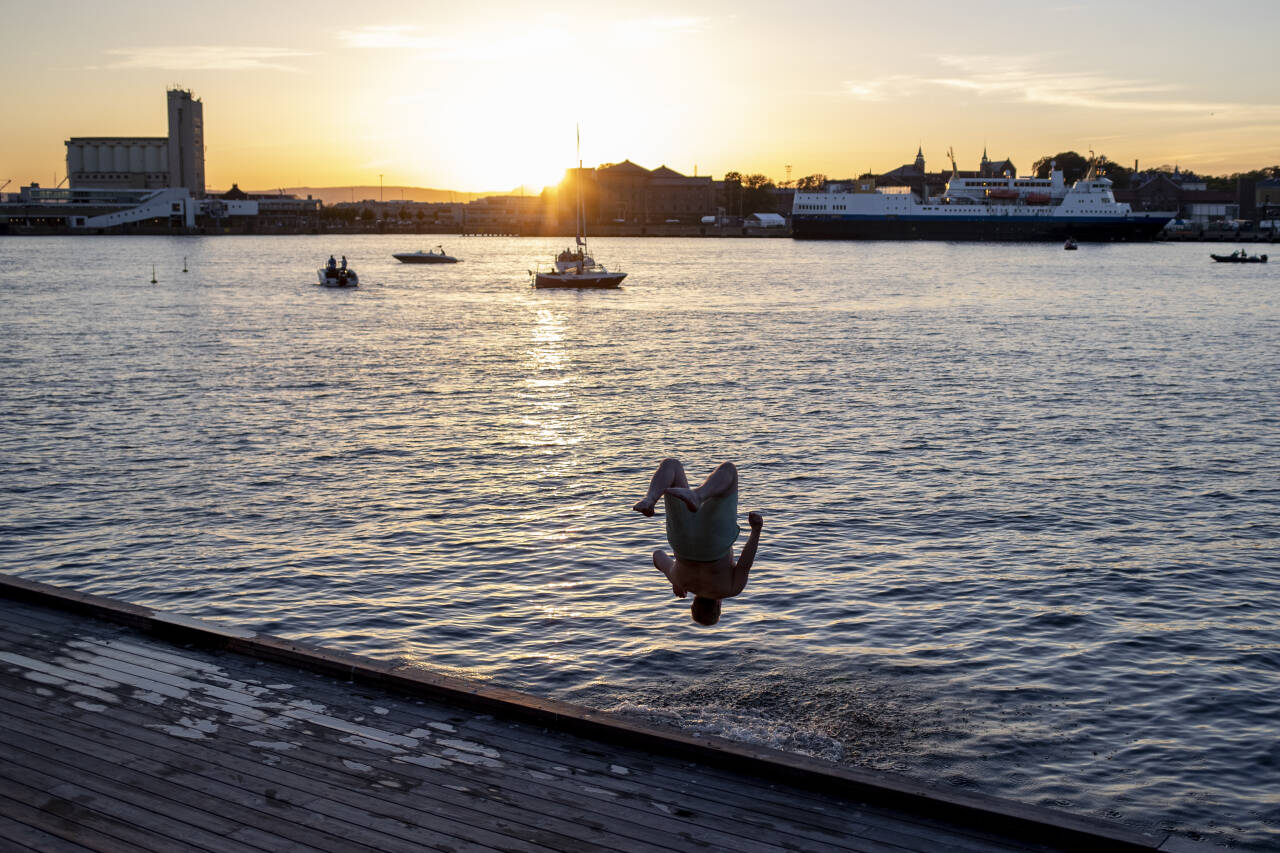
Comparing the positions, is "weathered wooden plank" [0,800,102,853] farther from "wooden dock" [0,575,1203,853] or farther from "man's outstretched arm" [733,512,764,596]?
"man's outstretched arm" [733,512,764,596]

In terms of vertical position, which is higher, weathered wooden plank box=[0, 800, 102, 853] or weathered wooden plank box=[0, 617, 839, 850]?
weathered wooden plank box=[0, 800, 102, 853]

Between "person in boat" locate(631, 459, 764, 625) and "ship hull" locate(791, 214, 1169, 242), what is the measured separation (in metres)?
175

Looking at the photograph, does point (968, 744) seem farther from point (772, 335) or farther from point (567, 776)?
point (772, 335)

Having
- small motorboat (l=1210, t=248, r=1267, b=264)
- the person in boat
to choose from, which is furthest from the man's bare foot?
small motorboat (l=1210, t=248, r=1267, b=264)

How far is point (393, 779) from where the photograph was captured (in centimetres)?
673

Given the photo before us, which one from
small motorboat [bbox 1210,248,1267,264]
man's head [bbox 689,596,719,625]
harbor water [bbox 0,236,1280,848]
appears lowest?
harbor water [bbox 0,236,1280,848]

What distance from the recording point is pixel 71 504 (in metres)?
18.7

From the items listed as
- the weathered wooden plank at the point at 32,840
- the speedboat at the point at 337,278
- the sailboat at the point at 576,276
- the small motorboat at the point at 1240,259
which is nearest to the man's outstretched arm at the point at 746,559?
the weathered wooden plank at the point at 32,840

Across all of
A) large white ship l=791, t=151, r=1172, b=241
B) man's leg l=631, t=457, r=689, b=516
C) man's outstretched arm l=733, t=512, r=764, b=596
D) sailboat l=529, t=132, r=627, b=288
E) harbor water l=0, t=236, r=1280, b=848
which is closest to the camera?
man's leg l=631, t=457, r=689, b=516

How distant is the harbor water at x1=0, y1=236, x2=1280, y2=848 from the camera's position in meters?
10.6

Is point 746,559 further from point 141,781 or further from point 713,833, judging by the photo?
point 141,781

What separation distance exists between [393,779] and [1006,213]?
175937 millimetres

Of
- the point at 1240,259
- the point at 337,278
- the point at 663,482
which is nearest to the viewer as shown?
the point at 663,482

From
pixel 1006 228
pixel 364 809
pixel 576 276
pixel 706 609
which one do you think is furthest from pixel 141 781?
pixel 1006 228
